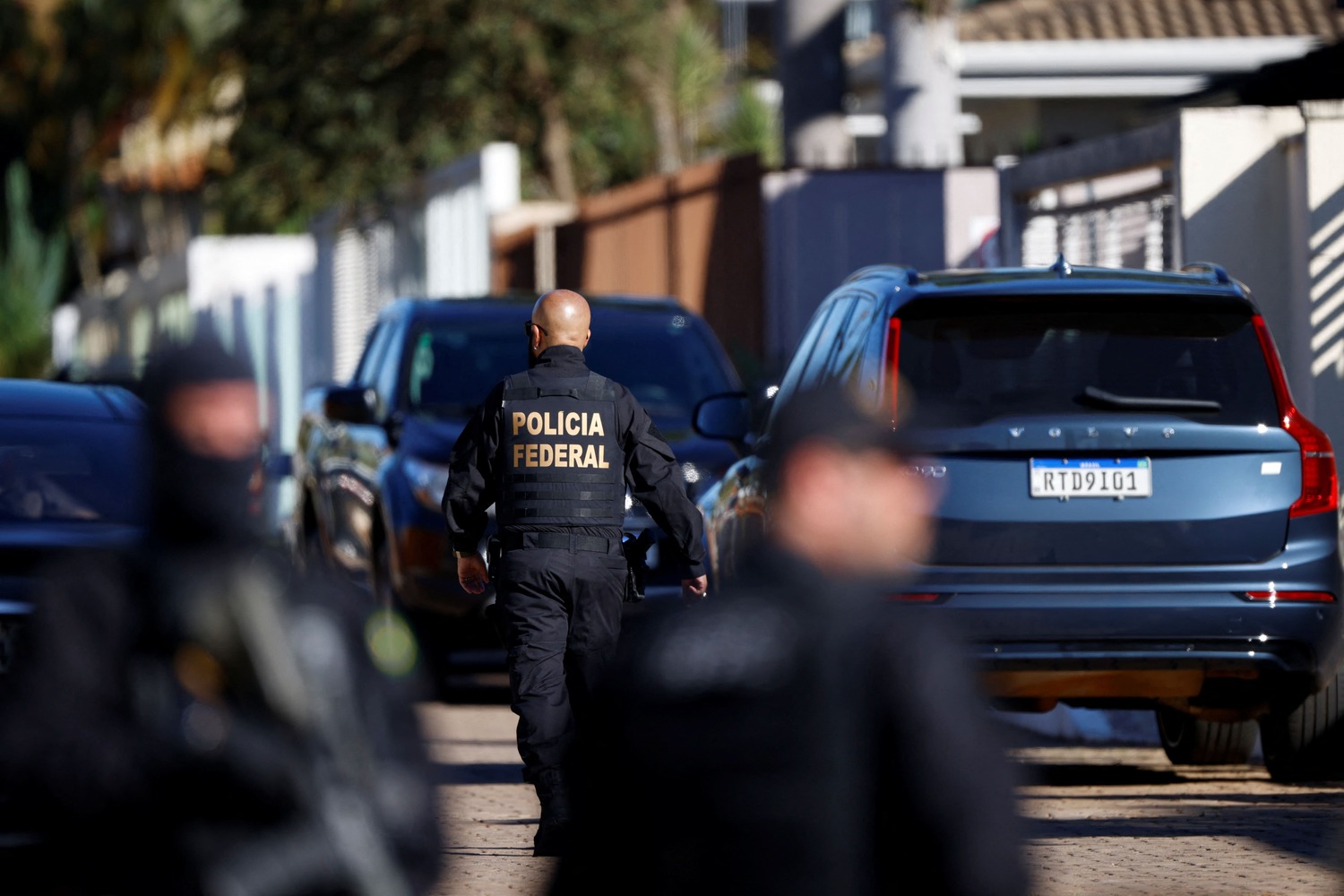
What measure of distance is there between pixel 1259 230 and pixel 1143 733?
2.59 m

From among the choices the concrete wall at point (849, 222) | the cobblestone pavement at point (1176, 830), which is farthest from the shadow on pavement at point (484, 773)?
the concrete wall at point (849, 222)

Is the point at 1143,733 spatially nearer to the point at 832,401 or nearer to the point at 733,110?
the point at 832,401

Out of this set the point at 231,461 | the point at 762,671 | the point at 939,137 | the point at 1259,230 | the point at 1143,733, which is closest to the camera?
the point at 762,671

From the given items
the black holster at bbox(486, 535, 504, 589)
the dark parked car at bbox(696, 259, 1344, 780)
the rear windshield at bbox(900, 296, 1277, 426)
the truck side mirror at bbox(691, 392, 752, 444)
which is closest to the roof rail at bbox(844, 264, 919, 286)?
the dark parked car at bbox(696, 259, 1344, 780)

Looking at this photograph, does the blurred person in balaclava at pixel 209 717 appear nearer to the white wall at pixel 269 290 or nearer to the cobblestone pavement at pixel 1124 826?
the cobblestone pavement at pixel 1124 826

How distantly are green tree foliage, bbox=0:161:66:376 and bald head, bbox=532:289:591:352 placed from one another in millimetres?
31129

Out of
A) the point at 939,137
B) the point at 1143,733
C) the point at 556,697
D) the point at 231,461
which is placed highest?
the point at 939,137

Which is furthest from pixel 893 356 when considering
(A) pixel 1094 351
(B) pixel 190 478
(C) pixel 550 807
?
(B) pixel 190 478

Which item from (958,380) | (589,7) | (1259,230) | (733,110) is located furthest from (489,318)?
(733,110)

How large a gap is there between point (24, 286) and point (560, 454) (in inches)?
1425

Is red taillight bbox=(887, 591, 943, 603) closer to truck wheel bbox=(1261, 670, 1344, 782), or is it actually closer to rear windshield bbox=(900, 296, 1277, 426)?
rear windshield bbox=(900, 296, 1277, 426)

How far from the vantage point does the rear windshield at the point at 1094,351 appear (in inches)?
327

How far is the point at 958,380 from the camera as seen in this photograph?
8.37 metres

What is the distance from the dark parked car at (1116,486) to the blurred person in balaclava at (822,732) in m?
4.20
